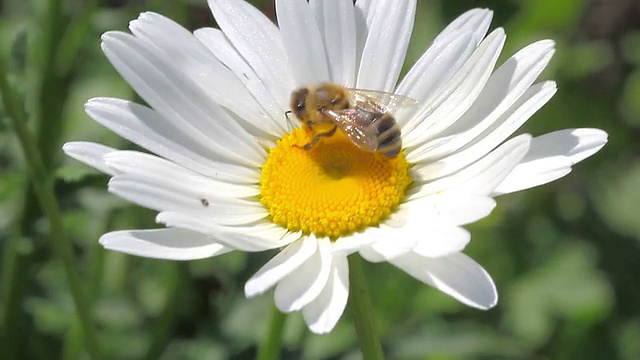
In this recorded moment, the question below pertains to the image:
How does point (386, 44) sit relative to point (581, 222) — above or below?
above

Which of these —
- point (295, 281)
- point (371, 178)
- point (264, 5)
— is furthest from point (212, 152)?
point (264, 5)

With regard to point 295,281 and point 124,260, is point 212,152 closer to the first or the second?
point 295,281

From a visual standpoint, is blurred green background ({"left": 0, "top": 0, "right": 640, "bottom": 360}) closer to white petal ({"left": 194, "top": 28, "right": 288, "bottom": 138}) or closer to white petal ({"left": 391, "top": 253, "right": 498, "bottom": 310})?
white petal ({"left": 194, "top": 28, "right": 288, "bottom": 138})

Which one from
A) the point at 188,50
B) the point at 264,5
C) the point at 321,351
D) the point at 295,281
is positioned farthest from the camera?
the point at 264,5

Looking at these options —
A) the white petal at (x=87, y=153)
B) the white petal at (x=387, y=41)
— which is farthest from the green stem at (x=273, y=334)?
the white petal at (x=387, y=41)

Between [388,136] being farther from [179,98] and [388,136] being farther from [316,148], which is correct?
[179,98]

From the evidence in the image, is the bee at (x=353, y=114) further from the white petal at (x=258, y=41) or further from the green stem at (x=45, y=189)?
the green stem at (x=45, y=189)
